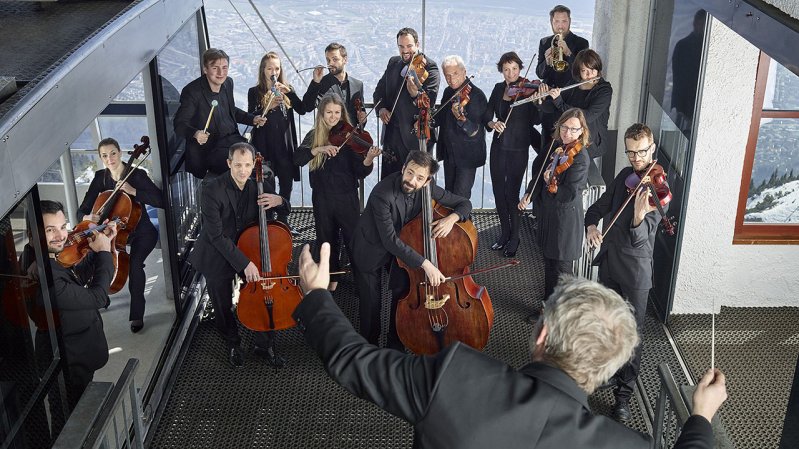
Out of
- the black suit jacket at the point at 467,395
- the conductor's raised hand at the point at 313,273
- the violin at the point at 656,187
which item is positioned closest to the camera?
the black suit jacket at the point at 467,395

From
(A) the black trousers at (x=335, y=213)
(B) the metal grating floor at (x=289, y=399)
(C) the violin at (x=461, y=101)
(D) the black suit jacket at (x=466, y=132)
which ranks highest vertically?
(C) the violin at (x=461, y=101)

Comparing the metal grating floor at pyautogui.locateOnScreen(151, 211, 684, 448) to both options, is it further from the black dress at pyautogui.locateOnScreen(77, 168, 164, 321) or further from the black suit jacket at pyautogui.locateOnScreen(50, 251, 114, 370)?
the black suit jacket at pyautogui.locateOnScreen(50, 251, 114, 370)

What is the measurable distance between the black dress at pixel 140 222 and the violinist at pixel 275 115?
83 cm

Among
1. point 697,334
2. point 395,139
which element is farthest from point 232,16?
point 697,334

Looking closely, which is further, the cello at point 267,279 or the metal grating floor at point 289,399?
the cello at point 267,279

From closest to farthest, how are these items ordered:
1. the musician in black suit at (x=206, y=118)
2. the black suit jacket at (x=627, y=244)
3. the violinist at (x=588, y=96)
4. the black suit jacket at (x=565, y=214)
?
1. the black suit jacket at (x=627, y=244)
2. the black suit jacket at (x=565, y=214)
3. the musician in black suit at (x=206, y=118)
4. the violinist at (x=588, y=96)

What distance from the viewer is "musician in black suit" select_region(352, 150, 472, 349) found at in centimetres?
422

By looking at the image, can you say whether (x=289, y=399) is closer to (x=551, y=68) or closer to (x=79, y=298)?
(x=79, y=298)

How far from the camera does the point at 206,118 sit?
16.4ft

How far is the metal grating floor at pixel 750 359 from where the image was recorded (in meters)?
4.29

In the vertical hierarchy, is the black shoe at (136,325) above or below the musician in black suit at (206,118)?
below

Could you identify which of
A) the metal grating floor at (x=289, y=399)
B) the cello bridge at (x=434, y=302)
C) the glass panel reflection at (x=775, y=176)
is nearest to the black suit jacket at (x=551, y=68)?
the glass panel reflection at (x=775, y=176)

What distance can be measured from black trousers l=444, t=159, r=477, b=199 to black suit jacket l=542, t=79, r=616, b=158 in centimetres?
60

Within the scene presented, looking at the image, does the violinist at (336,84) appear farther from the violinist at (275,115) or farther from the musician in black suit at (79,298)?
the musician in black suit at (79,298)
